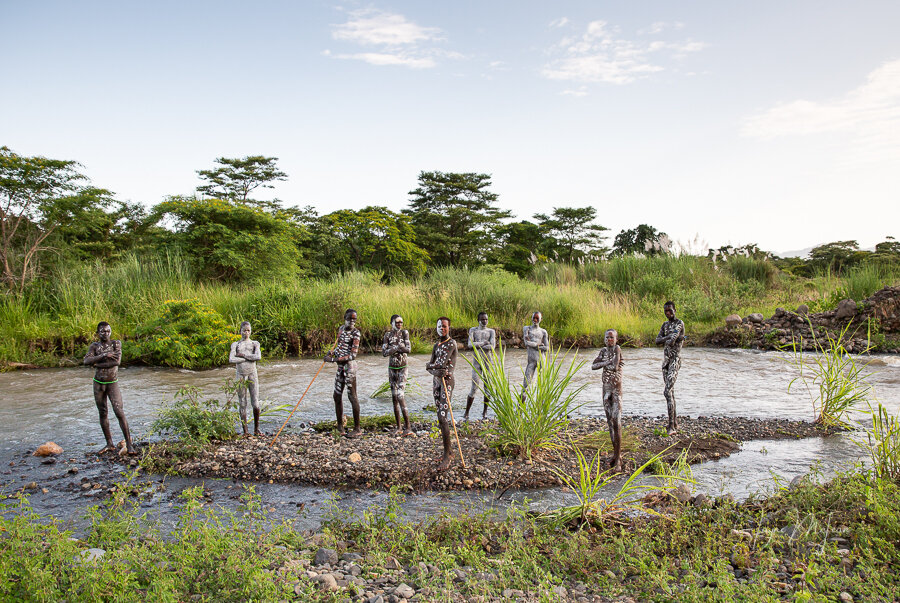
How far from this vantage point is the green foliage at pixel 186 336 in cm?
1320

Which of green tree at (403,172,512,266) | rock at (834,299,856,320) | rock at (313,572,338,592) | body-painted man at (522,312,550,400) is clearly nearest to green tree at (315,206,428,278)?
green tree at (403,172,512,266)

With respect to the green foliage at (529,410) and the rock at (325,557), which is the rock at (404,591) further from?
the green foliage at (529,410)

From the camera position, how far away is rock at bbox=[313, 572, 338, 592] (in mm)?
3543

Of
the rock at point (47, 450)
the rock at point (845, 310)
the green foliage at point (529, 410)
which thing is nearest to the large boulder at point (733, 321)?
the rock at point (845, 310)

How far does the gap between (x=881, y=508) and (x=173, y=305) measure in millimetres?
13463

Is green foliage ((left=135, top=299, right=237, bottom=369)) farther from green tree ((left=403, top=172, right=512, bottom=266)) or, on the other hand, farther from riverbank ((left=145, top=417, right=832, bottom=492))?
green tree ((left=403, top=172, right=512, bottom=266))

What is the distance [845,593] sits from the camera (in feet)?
11.5

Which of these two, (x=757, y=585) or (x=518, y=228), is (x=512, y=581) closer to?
(x=757, y=585)

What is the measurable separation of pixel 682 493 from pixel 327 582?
3.37 meters

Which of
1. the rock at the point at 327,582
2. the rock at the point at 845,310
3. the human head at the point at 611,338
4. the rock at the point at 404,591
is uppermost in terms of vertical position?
the human head at the point at 611,338

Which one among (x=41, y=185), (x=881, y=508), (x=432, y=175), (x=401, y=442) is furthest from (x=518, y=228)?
(x=881, y=508)

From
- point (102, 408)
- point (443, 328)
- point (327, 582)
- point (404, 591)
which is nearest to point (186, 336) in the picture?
point (102, 408)

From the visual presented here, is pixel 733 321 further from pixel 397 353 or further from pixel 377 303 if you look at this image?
pixel 397 353

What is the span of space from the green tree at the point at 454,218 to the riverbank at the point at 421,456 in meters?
30.5
